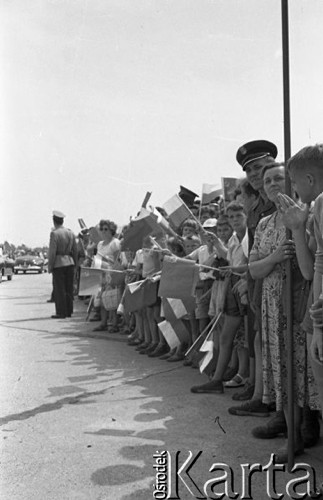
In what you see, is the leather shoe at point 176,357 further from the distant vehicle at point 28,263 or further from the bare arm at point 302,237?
the distant vehicle at point 28,263

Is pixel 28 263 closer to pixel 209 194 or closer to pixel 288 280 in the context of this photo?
pixel 209 194

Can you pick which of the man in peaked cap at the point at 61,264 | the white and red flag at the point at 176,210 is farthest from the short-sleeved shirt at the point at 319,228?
the man in peaked cap at the point at 61,264

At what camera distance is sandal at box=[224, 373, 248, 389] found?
17.5ft

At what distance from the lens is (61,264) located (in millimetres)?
11367

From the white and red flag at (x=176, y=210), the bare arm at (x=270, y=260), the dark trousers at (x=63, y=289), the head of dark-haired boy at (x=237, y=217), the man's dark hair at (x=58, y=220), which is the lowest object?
the dark trousers at (x=63, y=289)

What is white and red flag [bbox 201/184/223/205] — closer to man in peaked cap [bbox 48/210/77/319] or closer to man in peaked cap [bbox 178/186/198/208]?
man in peaked cap [bbox 178/186/198/208]

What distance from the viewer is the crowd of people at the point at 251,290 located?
3008mm

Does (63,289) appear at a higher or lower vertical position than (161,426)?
higher

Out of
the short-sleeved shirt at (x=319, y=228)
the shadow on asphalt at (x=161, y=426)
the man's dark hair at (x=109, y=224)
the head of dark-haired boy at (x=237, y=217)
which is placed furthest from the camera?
the man's dark hair at (x=109, y=224)

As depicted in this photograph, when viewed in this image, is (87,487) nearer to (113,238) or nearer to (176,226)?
(176,226)

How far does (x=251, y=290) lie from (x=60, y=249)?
7624 mm

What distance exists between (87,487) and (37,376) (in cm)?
291

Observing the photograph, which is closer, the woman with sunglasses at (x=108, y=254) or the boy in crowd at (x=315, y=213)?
the boy in crowd at (x=315, y=213)

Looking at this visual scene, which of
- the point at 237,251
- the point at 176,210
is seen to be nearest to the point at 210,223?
the point at 176,210
